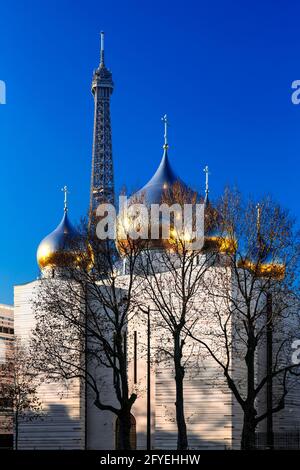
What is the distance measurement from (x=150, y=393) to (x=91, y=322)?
5421 mm

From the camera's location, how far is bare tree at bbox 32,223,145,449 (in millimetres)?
31453

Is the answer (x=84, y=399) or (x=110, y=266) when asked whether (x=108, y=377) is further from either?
(x=110, y=266)

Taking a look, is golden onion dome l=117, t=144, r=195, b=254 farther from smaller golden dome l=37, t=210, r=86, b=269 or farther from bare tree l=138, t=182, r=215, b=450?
smaller golden dome l=37, t=210, r=86, b=269

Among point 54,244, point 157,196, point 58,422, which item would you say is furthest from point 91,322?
point 54,244

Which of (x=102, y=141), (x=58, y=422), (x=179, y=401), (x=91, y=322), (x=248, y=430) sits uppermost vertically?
(x=102, y=141)

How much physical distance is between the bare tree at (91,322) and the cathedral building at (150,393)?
0.43m

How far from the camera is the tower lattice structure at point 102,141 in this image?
86.4 m

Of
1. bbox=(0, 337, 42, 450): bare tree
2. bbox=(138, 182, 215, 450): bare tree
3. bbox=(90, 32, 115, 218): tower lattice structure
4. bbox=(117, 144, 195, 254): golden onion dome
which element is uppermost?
bbox=(90, 32, 115, 218): tower lattice structure

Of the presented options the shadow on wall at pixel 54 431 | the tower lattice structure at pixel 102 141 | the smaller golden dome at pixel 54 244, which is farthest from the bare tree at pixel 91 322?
the tower lattice structure at pixel 102 141

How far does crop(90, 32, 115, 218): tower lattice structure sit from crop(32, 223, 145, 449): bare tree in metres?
42.5

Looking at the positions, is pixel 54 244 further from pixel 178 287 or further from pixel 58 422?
pixel 178 287

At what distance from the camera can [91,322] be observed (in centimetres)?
3394

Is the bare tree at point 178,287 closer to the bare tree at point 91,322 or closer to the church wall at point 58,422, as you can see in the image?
the bare tree at point 91,322

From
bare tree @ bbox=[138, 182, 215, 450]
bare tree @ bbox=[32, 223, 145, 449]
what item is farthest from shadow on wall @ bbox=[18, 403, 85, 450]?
bare tree @ bbox=[138, 182, 215, 450]
